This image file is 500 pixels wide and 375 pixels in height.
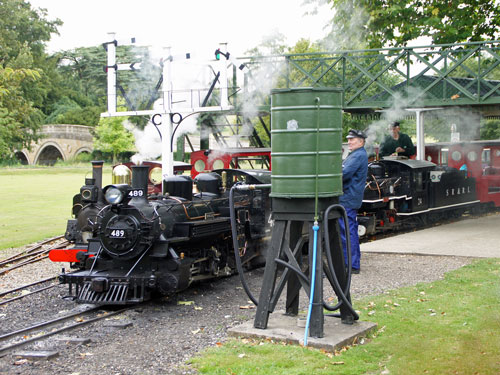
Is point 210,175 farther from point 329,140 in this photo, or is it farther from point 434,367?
point 434,367

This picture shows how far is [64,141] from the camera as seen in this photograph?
56.9m

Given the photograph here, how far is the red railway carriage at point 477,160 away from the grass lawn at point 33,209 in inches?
429

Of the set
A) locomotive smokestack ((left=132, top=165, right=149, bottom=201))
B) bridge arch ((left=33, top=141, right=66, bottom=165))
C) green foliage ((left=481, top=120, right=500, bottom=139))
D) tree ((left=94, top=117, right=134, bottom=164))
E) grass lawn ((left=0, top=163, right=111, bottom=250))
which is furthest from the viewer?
bridge arch ((left=33, top=141, right=66, bottom=165))

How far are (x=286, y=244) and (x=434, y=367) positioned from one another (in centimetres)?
178

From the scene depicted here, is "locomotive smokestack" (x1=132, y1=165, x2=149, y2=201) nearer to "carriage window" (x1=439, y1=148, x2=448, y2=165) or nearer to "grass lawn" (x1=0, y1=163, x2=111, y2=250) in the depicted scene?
"grass lawn" (x1=0, y1=163, x2=111, y2=250)

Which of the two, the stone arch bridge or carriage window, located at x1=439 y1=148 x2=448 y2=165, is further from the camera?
the stone arch bridge

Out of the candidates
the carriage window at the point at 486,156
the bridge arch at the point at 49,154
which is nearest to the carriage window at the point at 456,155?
the carriage window at the point at 486,156

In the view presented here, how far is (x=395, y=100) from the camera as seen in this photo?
14.7m

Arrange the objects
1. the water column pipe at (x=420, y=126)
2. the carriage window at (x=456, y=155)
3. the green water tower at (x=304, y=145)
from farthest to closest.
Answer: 1. the carriage window at (x=456, y=155)
2. the water column pipe at (x=420, y=126)
3. the green water tower at (x=304, y=145)

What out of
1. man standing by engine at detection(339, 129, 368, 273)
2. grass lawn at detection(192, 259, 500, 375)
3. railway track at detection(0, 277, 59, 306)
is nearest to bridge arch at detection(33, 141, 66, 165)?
railway track at detection(0, 277, 59, 306)

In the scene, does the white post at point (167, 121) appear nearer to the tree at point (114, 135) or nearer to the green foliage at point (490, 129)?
the green foliage at point (490, 129)

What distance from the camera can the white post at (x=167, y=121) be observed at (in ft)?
50.6

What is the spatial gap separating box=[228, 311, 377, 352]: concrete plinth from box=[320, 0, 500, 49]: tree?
1276 cm

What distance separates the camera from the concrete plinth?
5594 millimetres
